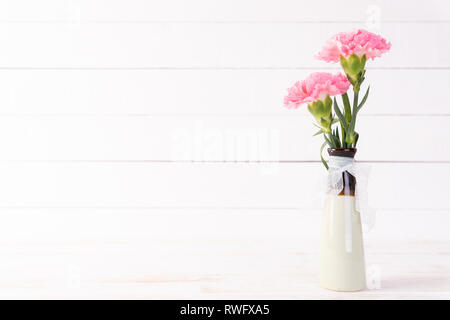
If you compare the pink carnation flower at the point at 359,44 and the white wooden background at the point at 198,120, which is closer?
the pink carnation flower at the point at 359,44

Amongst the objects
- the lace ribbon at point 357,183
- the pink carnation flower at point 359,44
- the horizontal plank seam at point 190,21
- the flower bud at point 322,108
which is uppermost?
the horizontal plank seam at point 190,21

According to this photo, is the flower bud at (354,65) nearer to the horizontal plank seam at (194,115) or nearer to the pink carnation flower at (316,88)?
the pink carnation flower at (316,88)

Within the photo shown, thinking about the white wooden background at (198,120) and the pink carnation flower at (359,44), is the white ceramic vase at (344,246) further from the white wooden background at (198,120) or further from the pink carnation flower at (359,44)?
the white wooden background at (198,120)

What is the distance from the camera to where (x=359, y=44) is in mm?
710

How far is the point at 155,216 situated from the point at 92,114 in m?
0.37

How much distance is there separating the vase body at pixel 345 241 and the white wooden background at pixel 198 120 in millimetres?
537

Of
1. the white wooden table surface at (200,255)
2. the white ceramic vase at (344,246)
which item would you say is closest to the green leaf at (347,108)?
the white ceramic vase at (344,246)

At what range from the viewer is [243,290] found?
76cm

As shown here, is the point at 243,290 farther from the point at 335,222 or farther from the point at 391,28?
the point at 391,28

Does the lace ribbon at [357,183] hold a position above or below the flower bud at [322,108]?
below

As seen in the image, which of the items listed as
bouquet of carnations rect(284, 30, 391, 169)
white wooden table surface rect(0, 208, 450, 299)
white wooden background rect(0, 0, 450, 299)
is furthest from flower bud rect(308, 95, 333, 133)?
white wooden background rect(0, 0, 450, 299)

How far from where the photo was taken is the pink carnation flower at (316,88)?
0.71m

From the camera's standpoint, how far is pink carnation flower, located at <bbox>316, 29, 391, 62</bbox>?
0.71m

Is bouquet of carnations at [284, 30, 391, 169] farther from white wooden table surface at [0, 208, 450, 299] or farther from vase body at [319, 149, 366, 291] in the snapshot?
white wooden table surface at [0, 208, 450, 299]
